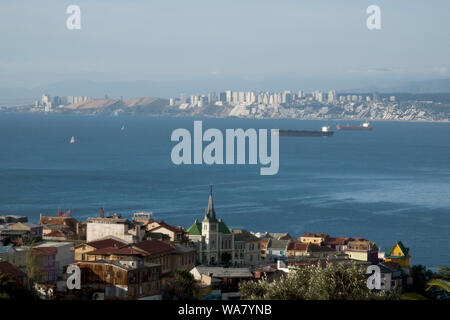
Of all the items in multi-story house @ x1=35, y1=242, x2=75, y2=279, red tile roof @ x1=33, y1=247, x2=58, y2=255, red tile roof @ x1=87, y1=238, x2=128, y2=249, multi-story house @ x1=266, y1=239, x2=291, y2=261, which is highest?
red tile roof @ x1=87, y1=238, x2=128, y2=249

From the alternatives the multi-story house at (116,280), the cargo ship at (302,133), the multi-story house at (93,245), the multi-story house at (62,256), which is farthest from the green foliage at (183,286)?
the cargo ship at (302,133)

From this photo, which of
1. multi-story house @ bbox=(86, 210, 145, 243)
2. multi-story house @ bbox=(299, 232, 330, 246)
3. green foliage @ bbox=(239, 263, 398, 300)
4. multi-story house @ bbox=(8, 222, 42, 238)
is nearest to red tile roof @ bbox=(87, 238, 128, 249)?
multi-story house @ bbox=(86, 210, 145, 243)

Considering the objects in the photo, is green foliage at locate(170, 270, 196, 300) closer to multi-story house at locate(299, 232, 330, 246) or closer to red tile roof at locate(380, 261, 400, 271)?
red tile roof at locate(380, 261, 400, 271)

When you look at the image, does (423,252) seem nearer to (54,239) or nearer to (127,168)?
(54,239)

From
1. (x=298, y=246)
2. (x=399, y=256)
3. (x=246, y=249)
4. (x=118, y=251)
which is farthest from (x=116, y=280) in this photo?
(x=399, y=256)

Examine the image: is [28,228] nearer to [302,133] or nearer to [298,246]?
[298,246]

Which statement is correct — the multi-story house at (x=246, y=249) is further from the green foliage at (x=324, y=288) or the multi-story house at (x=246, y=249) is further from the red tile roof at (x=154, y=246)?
the green foliage at (x=324, y=288)
